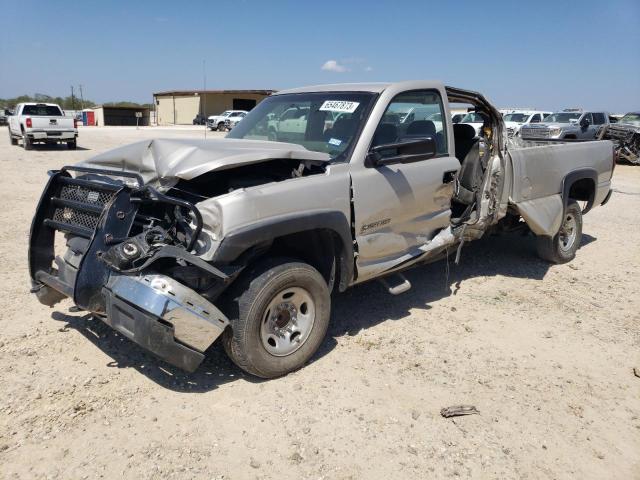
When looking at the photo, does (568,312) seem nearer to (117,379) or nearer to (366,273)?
(366,273)

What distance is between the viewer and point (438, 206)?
15.4 feet

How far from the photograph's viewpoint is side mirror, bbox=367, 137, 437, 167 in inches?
153

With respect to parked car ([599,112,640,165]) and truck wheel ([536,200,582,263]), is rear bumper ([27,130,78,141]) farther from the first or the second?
parked car ([599,112,640,165])

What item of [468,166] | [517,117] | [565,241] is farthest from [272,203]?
[517,117]

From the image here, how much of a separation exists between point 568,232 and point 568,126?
56.9 ft

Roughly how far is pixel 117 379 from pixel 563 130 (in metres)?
22.1

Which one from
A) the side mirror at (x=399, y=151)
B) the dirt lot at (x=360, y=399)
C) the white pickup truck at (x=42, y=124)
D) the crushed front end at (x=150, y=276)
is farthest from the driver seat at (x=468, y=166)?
the white pickup truck at (x=42, y=124)

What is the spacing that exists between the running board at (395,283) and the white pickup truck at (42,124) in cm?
1990

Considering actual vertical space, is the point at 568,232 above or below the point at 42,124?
below

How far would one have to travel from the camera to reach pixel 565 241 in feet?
22.1

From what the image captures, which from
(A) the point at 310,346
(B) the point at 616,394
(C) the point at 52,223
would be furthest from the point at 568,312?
(C) the point at 52,223

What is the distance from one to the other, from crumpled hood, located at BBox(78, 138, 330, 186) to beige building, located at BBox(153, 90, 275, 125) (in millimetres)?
46815

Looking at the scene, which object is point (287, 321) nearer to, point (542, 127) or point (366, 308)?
point (366, 308)

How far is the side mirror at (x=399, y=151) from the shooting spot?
3.88 m
